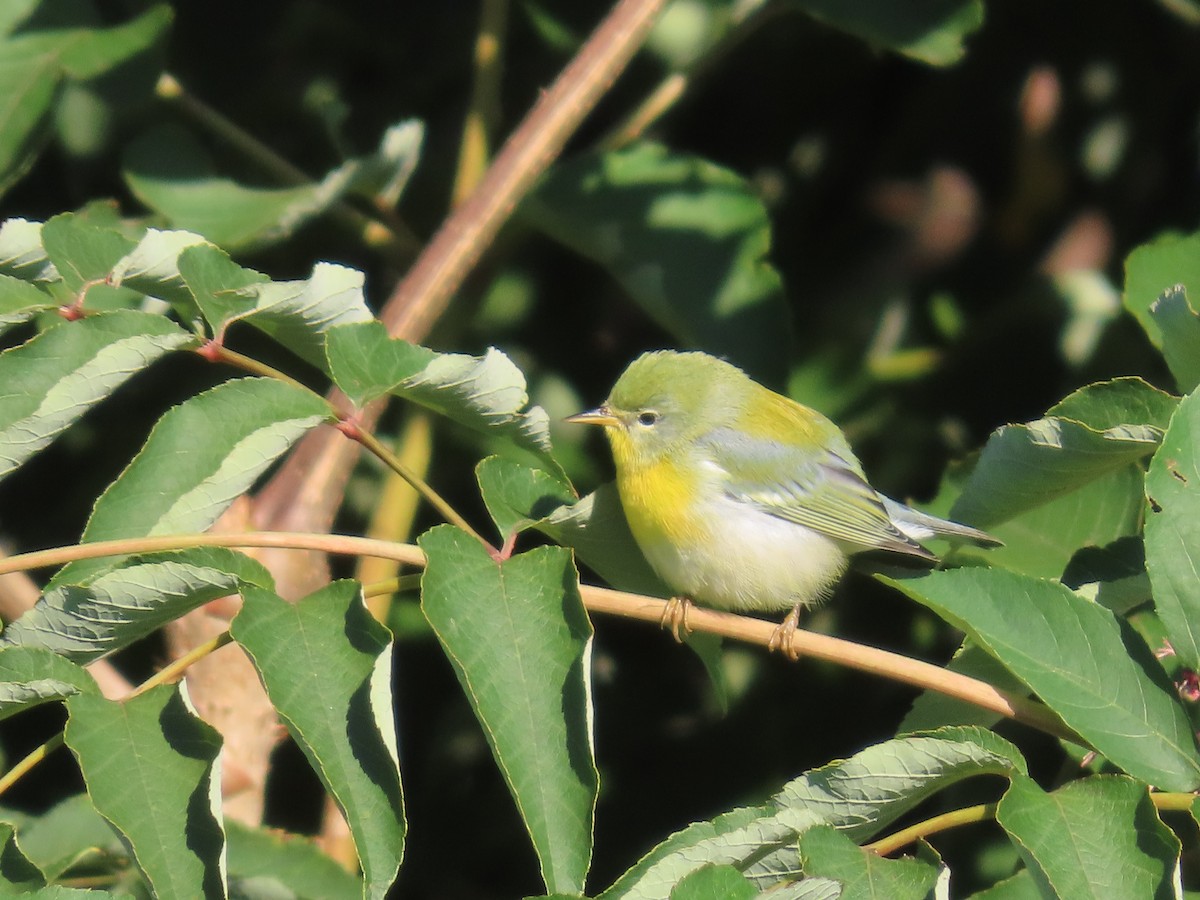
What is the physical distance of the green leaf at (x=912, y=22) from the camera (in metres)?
2.87

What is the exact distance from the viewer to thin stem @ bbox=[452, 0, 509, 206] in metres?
3.18

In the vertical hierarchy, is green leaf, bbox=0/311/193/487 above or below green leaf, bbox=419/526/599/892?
above

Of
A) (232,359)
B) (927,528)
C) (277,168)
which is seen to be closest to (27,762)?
(232,359)

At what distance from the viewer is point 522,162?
2.73m

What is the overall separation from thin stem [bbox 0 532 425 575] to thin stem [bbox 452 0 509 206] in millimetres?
1616

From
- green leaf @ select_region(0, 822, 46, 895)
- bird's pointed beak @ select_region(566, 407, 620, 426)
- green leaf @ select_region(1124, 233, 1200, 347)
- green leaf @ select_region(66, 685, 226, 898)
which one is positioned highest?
green leaf @ select_region(1124, 233, 1200, 347)

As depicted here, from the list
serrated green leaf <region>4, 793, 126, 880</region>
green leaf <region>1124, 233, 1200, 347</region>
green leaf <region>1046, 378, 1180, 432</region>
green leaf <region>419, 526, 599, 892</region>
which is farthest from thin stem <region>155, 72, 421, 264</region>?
green leaf <region>1046, 378, 1180, 432</region>

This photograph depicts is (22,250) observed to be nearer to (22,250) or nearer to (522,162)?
(22,250)

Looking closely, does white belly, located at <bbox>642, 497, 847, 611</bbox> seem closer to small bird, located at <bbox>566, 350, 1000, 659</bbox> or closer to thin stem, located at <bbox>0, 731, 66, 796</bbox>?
small bird, located at <bbox>566, 350, 1000, 659</bbox>

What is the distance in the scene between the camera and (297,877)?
2305 millimetres

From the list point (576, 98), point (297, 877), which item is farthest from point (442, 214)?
point (297, 877)

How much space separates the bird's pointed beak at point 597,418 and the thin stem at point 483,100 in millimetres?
602

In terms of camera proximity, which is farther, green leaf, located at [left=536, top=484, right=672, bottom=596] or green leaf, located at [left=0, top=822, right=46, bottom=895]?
green leaf, located at [left=536, top=484, right=672, bottom=596]

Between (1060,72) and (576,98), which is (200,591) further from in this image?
(1060,72)
